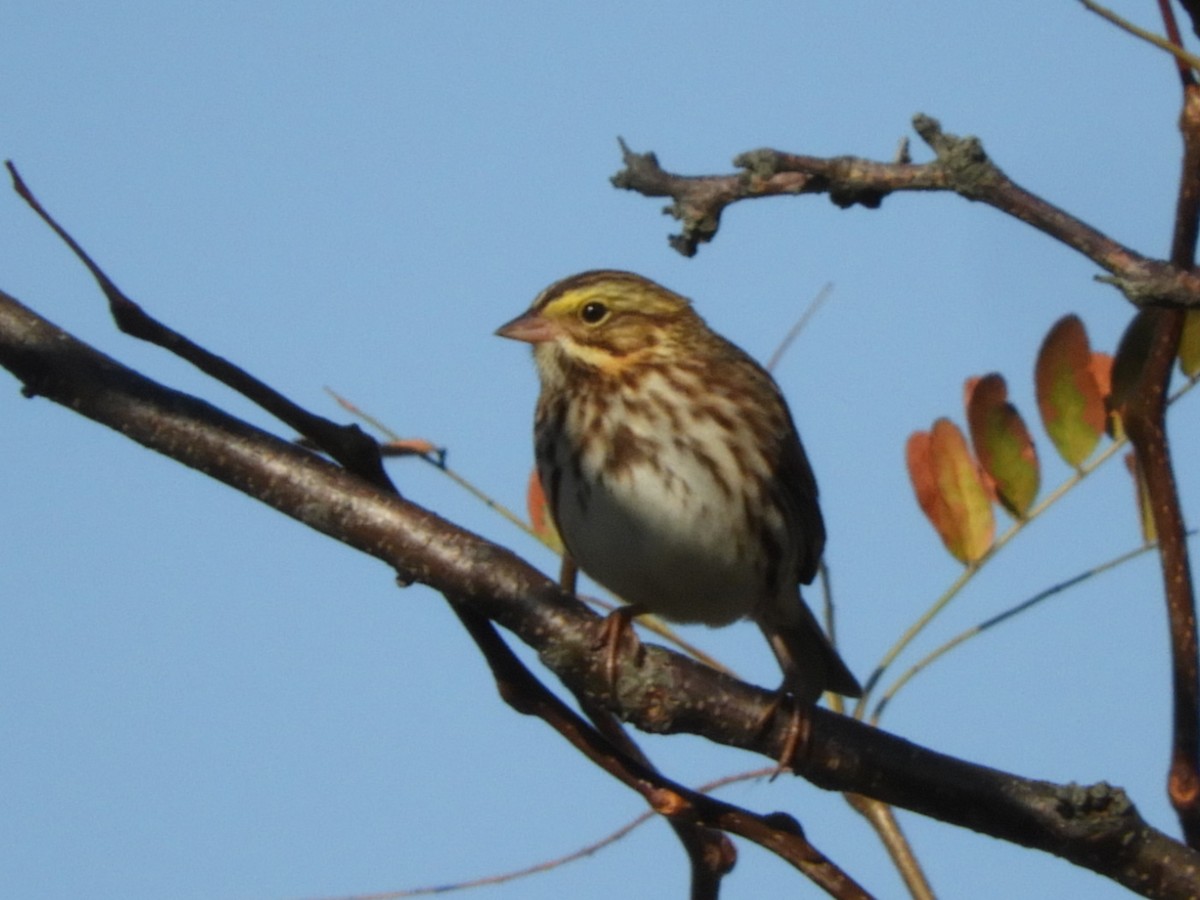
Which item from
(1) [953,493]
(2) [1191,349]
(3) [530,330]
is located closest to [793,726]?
(1) [953,493]

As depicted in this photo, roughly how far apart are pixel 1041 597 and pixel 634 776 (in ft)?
4.77

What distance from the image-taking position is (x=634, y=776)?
253cm

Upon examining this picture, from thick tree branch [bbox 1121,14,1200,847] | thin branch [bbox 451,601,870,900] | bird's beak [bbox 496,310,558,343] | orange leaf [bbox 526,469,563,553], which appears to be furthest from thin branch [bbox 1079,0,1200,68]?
bird's beak [bbox 496,310,558,343]

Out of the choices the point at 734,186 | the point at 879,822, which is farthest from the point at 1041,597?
the point at 734,186

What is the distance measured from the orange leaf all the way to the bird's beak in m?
0.55

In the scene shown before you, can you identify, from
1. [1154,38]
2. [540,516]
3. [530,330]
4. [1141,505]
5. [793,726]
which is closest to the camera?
[1154,38]

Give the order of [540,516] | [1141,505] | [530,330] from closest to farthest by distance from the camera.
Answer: [1141,505], [540,516], [530,330]

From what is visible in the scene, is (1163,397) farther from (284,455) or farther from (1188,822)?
(284,455)

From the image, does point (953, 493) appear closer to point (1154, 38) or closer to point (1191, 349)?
point (1191, 349)

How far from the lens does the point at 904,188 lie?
104 inches

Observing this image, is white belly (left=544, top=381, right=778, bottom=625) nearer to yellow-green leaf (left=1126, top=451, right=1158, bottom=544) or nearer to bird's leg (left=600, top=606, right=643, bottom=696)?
yellow-green leaf (left=1126, top=451, right=1158, bottom=544)

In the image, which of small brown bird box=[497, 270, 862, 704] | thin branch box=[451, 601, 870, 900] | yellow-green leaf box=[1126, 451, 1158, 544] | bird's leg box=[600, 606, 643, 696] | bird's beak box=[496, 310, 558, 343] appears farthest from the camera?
bird's beak box=[496, 310, 558, 343]

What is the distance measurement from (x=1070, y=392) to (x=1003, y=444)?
0.19 metres

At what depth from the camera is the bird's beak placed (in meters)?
5.47
